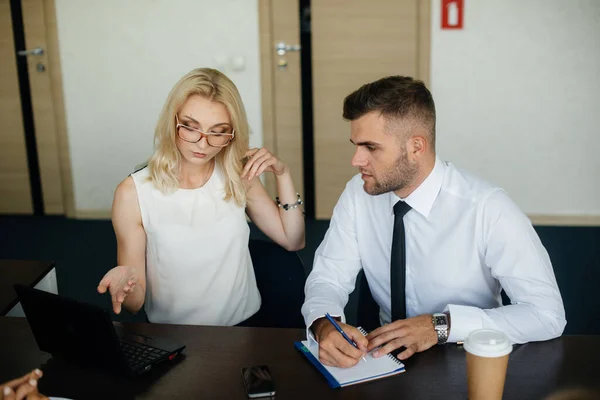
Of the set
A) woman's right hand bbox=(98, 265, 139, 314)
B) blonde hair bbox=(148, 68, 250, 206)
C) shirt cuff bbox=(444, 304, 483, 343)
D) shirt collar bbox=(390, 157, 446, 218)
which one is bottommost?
shirt cuff bbox=(444, 304, 483, 343)

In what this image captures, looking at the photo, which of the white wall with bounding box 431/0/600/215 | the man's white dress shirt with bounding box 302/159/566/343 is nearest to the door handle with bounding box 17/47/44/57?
the white wall with bounding box 431/0/600/215

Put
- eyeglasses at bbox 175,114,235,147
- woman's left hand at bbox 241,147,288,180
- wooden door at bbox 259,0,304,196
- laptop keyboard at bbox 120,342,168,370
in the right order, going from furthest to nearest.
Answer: wooden door at bbox 259,0,304,196, woman's left hand at bbox 241,147,288,180, eyeglasses at bbox 175,114,235,147, laptop keyboard at bbox 120,342,168,370

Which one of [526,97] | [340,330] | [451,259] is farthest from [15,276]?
[526,97]

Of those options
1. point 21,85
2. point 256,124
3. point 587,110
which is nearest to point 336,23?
point 256,124

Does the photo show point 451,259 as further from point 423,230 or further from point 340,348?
point 340,348

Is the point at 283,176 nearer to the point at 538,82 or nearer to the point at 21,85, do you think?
the point at 538,82

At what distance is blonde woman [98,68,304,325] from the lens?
1956 mm

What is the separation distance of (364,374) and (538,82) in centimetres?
337

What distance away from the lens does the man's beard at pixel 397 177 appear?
1.77m

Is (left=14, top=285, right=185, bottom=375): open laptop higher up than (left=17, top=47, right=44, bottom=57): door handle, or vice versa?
(left=17, top=47, right=44, bottom=57): door handle

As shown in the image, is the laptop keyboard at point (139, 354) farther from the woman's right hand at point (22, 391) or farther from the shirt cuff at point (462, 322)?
the shirt cuff at point (462, 322)

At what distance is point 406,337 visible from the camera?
4.76 feet

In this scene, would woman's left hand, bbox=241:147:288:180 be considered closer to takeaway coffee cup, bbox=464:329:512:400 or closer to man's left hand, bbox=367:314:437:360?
man's left hand, bbox=367:314:437:360

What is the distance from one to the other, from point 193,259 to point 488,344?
42.2 inches
